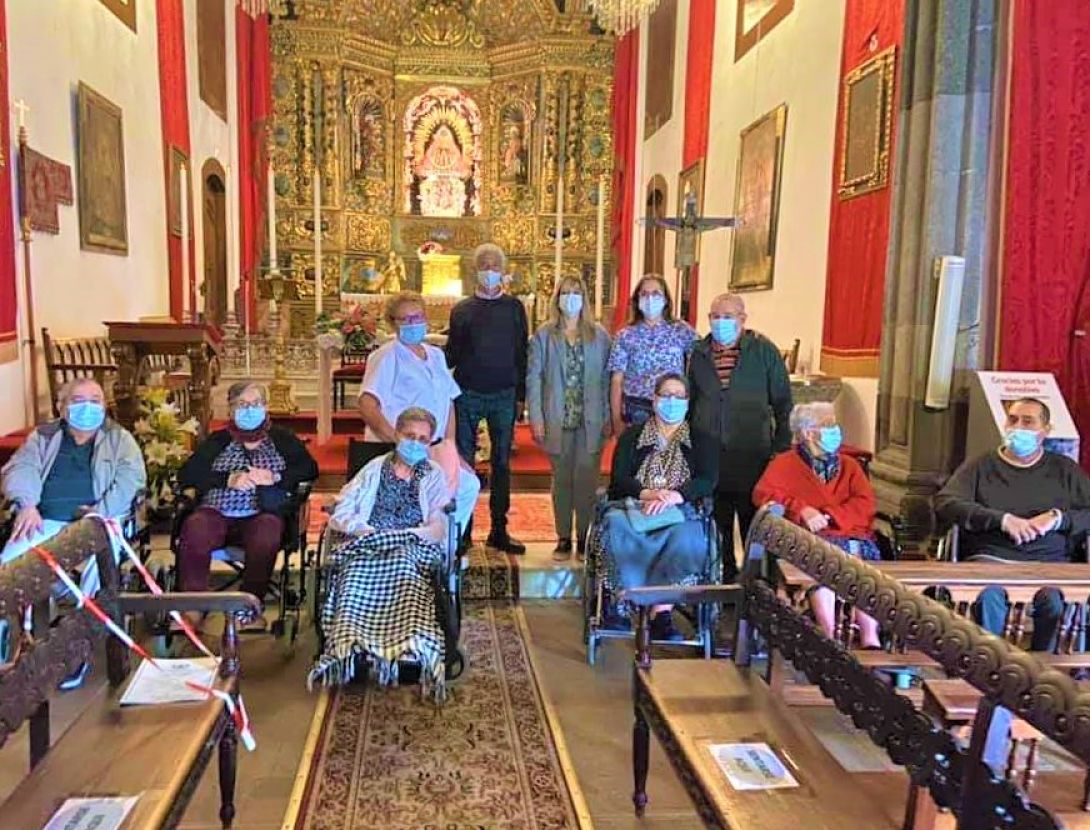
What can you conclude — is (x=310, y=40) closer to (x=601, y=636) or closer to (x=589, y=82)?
(x=589, y=82)

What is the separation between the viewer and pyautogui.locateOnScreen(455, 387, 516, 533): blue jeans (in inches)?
166

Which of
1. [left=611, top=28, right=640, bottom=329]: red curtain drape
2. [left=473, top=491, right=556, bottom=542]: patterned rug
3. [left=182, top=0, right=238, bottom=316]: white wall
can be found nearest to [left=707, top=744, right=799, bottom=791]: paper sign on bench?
[left=473, top=491, right=556, bottom=542]: patterned rug

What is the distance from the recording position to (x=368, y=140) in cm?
1202

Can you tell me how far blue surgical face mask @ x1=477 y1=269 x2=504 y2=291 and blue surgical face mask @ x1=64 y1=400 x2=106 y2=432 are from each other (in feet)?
5.50

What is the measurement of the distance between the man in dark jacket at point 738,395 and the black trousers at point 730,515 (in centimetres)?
1

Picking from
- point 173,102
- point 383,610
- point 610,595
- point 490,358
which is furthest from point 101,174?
point 610,595

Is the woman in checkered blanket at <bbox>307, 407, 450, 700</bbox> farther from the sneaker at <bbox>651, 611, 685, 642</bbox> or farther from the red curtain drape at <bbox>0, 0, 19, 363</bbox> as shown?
the red curtain drape at <bbox>0, 0, 19, 363</bbox>

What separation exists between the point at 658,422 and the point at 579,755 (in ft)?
4.58

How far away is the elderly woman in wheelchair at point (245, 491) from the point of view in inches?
135

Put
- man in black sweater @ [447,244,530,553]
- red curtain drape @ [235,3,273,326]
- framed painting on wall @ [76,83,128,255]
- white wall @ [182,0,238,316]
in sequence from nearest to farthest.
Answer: man in black sweater @ [447,244,530,553] → framed painting on wall @ [76,83,128,255] → white wall @ [182,0,238,316] → red curtain drape @ [235,3,273,326]


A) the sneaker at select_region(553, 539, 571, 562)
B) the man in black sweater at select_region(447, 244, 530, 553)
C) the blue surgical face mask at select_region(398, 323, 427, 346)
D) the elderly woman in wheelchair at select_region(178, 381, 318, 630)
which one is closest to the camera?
the elderly woman in wheelchair at select_region(178, 381, 318, 630)

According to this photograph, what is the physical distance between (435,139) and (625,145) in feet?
8.69

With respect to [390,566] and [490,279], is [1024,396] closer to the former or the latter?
[490,279]

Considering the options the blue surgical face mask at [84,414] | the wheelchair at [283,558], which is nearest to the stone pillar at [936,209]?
the wheelchair at [283,558]
